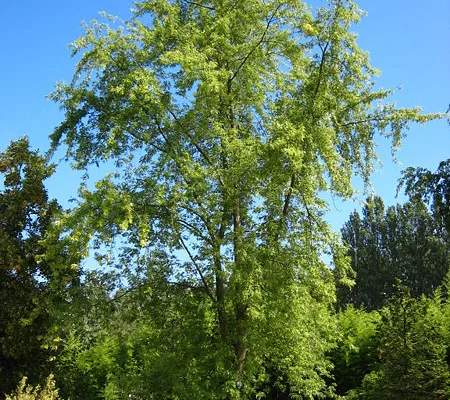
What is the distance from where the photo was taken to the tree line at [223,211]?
28.6 ft

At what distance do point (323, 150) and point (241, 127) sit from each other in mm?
1910

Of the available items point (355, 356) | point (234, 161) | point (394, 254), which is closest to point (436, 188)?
point (234, 161)

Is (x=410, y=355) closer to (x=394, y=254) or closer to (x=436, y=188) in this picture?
(x=436, y=188)

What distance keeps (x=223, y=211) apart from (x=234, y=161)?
941 millimetres

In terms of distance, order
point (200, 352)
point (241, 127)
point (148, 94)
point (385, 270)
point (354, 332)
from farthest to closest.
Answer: point (385, 270) < point (354, 332) < point (241, 127) < point (200, 352) < point (148, 94)

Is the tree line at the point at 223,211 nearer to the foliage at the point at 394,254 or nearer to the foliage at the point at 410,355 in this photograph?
the foliage at the point at 410,355

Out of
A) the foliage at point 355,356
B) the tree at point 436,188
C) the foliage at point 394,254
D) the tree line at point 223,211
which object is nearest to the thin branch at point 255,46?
the tree line at point 223,211

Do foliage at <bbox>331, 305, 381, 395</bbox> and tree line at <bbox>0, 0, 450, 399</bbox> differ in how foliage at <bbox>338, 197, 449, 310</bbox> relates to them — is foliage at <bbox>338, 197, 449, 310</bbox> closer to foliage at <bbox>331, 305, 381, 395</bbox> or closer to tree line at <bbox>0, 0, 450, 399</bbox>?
foliage at <bbox>331, 305, 381, 395</bbox>

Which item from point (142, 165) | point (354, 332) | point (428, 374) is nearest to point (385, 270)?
point (354, 332)

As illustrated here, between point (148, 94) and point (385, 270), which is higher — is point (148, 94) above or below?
below

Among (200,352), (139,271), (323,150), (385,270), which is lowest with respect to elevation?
(200,352)

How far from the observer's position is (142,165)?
31.3ft

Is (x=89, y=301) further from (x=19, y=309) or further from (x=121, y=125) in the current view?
(x=121, y=125)

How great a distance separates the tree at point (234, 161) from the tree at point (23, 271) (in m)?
2.21
